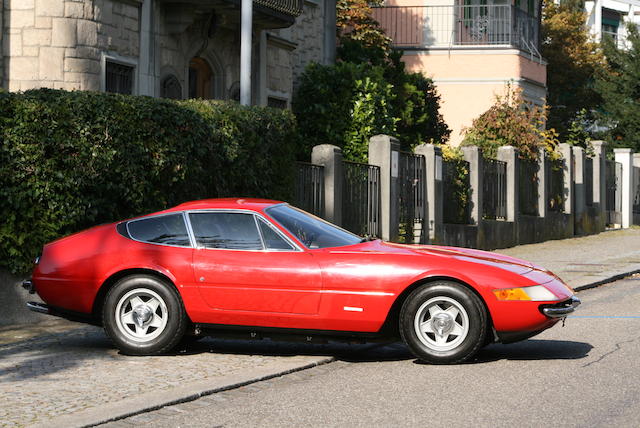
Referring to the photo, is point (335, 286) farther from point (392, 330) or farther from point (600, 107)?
point (600, 107)

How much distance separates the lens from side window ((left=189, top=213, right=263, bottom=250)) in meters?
10.0

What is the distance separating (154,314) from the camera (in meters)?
9.98

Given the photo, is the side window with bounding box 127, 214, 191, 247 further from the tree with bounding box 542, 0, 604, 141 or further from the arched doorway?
the tree with bounding box 542, 0, 604, 141

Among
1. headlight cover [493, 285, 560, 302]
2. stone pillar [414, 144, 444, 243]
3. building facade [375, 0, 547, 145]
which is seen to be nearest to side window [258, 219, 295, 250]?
headlight cover [493, 285, 560, 302]

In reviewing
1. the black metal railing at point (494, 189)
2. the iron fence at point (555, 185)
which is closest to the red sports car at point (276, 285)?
the black metal railing at point (494, 189)

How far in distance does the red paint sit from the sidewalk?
0.42 metres

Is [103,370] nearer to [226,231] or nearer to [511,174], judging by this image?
[226,231]

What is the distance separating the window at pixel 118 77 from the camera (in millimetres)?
19891

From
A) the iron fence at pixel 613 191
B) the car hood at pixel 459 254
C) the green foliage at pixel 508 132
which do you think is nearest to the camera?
the car hood at pixel 459 254

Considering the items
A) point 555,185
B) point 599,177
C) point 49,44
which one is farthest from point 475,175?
point 599,177

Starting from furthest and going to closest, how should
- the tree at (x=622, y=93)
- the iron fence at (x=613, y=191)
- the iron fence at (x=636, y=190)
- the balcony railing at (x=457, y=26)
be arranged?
1. the tree at (x=622, y=93)
2. the balcony railing at (x=457, y=26)
3. the iron fence at (x=636, y=190)
4. the iron fence at (x=613, y=191)

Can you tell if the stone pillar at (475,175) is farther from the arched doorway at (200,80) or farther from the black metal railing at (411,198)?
the arched doorway at (200,80)

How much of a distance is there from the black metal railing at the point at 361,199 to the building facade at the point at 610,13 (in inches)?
2047

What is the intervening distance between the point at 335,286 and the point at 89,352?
2.23 m
